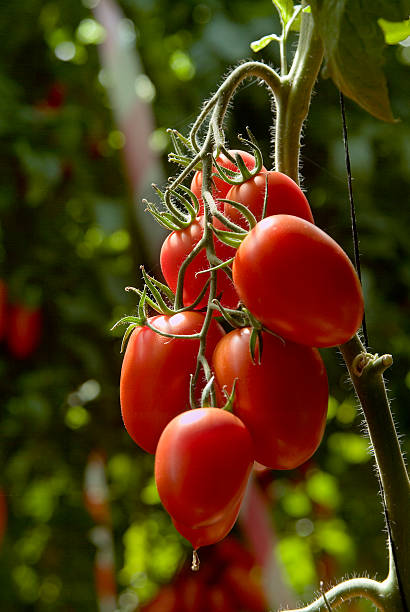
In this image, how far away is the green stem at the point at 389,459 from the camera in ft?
1.04

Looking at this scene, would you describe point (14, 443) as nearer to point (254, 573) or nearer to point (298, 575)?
point (254, 573)

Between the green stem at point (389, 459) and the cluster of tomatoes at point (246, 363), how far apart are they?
0.07 feet

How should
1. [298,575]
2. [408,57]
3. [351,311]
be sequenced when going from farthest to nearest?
[298,575], [408,57], [351,311]

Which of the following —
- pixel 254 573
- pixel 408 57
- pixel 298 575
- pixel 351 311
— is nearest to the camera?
pixel 351 311

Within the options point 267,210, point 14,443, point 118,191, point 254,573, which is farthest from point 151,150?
point 267,210

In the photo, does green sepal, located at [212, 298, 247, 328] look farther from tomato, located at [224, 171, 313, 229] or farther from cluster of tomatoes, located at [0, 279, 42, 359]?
cluster of tomatoes, located at [0, 279, 42, 359]

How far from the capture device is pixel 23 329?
40.9 inches

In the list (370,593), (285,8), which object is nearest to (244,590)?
(370,593)

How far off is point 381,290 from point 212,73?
14.2 inches

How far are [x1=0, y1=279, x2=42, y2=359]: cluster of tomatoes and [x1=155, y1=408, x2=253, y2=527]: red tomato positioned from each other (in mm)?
779

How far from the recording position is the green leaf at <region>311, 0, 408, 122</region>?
0.26 meters

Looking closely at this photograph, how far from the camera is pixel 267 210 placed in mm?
319

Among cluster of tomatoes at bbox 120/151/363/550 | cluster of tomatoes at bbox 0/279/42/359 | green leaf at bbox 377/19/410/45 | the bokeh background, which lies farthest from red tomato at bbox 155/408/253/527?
cluster of tomatoes at bbox 0/279/42/359

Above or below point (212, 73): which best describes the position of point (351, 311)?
above
